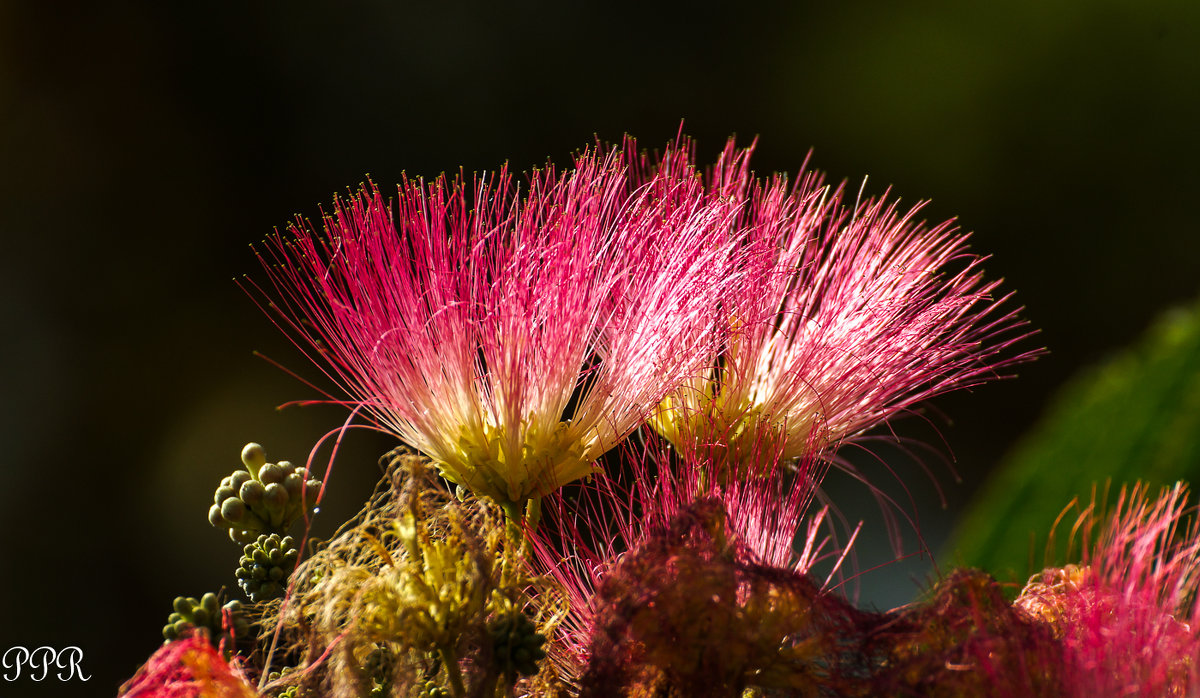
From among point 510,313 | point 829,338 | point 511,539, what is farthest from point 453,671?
point 829,338

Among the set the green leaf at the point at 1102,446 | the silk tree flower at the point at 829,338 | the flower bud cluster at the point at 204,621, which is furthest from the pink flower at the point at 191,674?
the green leaf at the point at 1102,446

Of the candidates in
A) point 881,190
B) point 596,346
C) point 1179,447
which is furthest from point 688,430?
point 881,190

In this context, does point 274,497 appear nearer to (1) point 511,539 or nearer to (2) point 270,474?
(2) point 270,474

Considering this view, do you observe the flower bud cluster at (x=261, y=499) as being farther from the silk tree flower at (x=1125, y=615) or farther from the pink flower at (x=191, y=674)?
the silk tree flower at (x=1125, y=615)

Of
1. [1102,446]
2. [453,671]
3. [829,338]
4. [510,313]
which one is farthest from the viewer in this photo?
[1102,446]

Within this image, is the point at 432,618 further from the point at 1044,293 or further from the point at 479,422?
the point at 1044,293

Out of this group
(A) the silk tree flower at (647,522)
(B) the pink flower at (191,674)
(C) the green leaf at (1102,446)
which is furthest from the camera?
(C) the green leaf at (1102,446)

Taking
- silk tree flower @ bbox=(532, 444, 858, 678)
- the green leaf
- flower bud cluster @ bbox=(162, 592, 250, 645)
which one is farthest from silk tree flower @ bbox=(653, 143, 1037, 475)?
the green leaf
